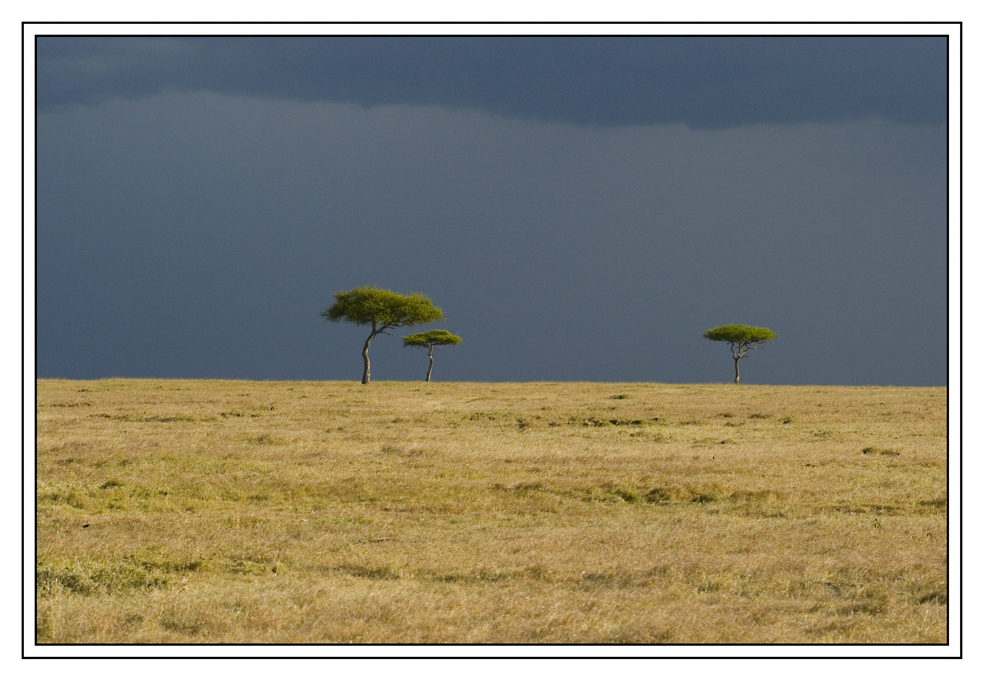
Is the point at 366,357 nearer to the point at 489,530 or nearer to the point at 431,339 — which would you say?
the point at 431,339

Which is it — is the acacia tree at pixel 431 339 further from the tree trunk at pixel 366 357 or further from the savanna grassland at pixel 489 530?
the savanna grassland at pixel 489 530

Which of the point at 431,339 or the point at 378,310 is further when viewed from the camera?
the point at 431,339

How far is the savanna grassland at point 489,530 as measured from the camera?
933cm

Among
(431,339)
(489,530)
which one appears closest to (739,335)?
(431,339)

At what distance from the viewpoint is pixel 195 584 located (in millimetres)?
11070

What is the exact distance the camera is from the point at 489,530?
49.0ft

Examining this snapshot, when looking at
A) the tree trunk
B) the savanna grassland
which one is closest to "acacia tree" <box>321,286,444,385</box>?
the tree trunk

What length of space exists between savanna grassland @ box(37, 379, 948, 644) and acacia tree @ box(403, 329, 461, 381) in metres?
48.4

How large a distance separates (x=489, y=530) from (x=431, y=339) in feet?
220

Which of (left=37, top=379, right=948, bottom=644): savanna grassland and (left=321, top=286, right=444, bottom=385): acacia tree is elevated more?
(left=321, top=286, right=444, bottom=385): acacia tree

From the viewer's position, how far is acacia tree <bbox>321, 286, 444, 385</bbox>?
67.9 m

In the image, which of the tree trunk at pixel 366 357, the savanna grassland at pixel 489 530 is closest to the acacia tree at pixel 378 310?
the tree trunk at pixel 366 357

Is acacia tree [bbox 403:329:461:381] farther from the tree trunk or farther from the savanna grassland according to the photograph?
the savanna grassland

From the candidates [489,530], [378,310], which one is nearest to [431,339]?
[378,310]
